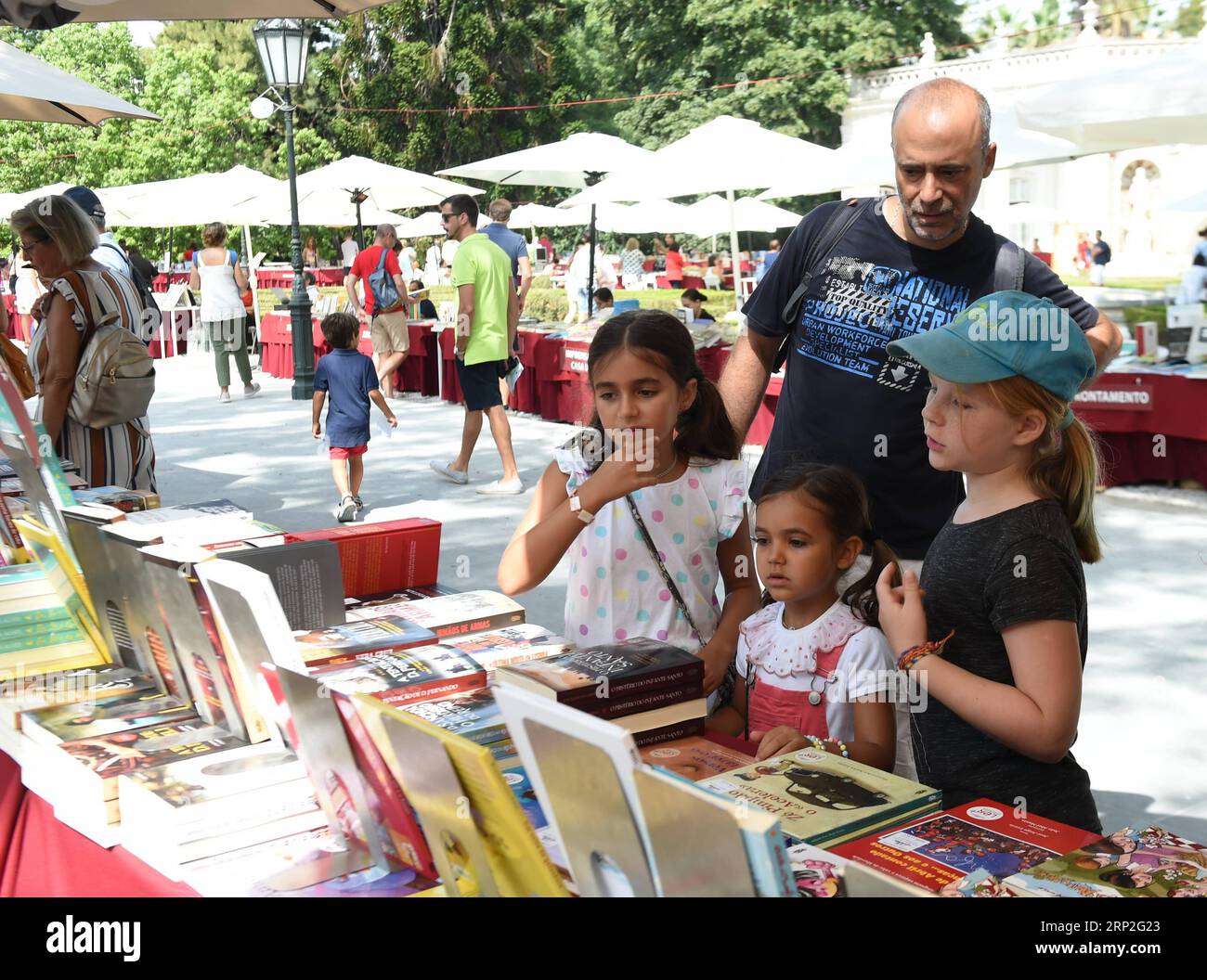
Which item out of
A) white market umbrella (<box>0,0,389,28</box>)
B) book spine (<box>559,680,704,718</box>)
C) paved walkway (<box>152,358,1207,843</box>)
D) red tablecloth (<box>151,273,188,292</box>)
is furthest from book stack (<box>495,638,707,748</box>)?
red tablecloth (<box>151,273,188,292</box>)

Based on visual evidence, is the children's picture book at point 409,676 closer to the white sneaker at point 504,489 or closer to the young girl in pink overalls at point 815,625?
the young girl in pink overalls at point 815,625

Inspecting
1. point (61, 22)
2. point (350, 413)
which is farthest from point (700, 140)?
point (61, 22)

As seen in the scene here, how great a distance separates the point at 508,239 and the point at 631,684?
9.85 meters

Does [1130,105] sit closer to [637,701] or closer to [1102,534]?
[1102,534]

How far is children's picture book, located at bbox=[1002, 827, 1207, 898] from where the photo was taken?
1484mm

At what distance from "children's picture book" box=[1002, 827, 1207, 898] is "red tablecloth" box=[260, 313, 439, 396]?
12.8 m

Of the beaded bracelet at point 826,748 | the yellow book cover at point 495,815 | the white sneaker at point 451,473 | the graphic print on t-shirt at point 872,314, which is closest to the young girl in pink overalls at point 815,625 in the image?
the beaded bracelet at point 826,748

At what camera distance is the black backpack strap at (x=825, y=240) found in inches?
115

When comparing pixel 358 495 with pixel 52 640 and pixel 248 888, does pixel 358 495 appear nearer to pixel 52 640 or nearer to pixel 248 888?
pixel 52 640

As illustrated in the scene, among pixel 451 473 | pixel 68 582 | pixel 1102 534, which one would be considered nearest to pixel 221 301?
pixel 451 473

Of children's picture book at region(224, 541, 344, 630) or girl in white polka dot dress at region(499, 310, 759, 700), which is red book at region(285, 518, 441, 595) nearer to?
children's picture book at region(224, 541, 344, 630)

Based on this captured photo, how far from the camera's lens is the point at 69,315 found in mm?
4867

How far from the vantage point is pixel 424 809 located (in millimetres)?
1414

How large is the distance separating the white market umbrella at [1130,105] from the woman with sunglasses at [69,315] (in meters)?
6.86
